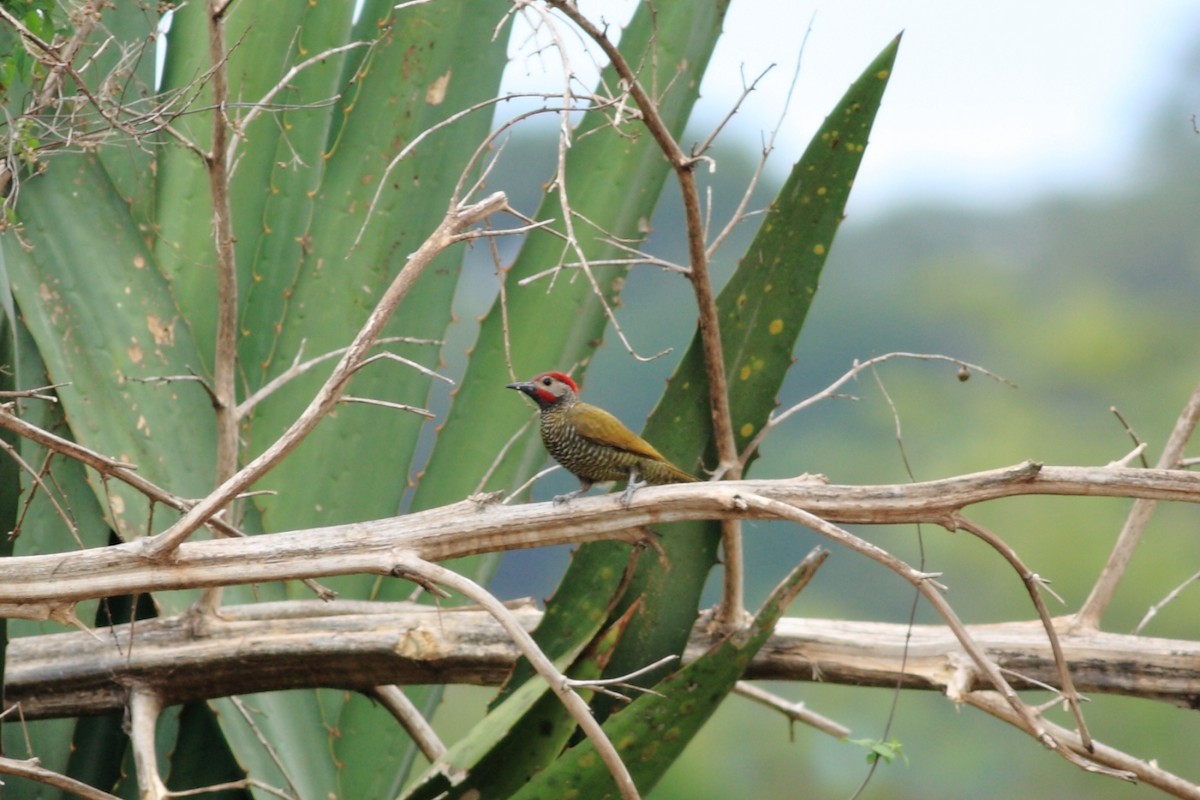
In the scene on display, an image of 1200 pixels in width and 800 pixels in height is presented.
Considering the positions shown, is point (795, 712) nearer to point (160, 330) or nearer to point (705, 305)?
point (705, 305)

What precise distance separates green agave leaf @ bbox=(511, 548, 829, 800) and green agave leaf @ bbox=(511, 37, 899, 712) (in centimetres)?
31

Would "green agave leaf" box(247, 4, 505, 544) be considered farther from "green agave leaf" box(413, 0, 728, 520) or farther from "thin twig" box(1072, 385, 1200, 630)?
"thin twig" box(1072, 385, 1200, 630)

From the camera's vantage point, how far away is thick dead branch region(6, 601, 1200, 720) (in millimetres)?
3992

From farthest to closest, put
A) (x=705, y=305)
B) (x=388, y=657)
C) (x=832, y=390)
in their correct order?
(x=388, y=657)
(x=832, y=390)
(x=705, y=305)

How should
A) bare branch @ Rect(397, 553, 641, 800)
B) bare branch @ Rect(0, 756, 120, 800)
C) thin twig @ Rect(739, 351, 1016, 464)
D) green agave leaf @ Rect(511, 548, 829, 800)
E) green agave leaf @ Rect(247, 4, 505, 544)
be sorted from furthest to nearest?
green agave leaf @ Rect(247, 4, 505, 544), thin twig @ Rect(739, 351, 1016, 464), green agave leaf @ Rect(511, 548, 829, 800), bare branch @ Rect(0, 756, 120, 800), bare branch @ Rect(397, 553, 641, 800)

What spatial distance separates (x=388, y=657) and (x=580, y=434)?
96 centimetres

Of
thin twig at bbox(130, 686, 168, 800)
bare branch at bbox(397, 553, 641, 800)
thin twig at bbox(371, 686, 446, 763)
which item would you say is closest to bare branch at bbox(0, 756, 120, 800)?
thin twig at bbox(130, 686, 168, 800)

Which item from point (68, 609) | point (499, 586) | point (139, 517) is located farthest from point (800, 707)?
point (499, 586)

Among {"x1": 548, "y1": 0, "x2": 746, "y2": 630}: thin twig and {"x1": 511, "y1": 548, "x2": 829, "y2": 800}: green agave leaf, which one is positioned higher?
{"x1": 548, "y1": 0, "x2": 746, "y2": 630}: thin twig

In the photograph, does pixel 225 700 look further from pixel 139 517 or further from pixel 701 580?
pixel 701 580

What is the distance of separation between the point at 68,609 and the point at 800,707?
2.62 meters

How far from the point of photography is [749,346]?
12.8 ft

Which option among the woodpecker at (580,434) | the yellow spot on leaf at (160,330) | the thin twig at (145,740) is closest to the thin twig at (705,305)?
the woodpecker at (580,434)

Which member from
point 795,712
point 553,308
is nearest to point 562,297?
point 553,308
